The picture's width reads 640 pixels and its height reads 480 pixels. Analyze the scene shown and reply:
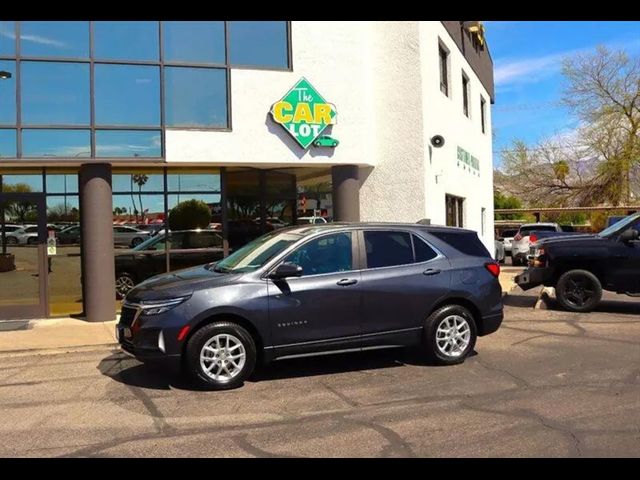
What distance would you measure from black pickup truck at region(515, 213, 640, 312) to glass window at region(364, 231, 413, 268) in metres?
4.99

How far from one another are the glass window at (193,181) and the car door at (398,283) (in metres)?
5.73

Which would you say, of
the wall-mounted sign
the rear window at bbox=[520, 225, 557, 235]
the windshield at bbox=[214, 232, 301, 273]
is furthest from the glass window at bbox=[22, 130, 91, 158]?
the rear window at bbox=[520, 225, 557, 235]

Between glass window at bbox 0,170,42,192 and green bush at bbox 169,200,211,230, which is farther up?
glass window at bbox 0,170,42,192

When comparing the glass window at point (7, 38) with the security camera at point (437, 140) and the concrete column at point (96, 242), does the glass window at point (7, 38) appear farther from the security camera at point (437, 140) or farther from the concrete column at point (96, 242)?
the security camera at point (437, 140)

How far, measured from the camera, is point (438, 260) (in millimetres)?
7383

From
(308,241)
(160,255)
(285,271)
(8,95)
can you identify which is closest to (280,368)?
(285,271)

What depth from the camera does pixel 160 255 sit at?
11.8 meters

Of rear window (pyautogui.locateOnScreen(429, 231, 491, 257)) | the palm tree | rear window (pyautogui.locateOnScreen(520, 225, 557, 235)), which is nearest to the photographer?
rear window (pyautogui.locateOnScreen(429, 231, 491, 257))

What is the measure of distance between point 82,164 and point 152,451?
7.33 meters

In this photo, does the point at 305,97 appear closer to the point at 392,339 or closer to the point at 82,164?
the point at 82,164

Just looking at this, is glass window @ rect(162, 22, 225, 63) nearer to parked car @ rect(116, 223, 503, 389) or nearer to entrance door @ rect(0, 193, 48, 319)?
entrance door @ rect(0, 193, 48, 319)

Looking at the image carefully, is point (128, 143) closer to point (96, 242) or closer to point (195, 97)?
point (195, 97)

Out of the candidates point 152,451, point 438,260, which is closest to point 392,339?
point 438,260

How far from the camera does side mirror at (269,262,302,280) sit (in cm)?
645
